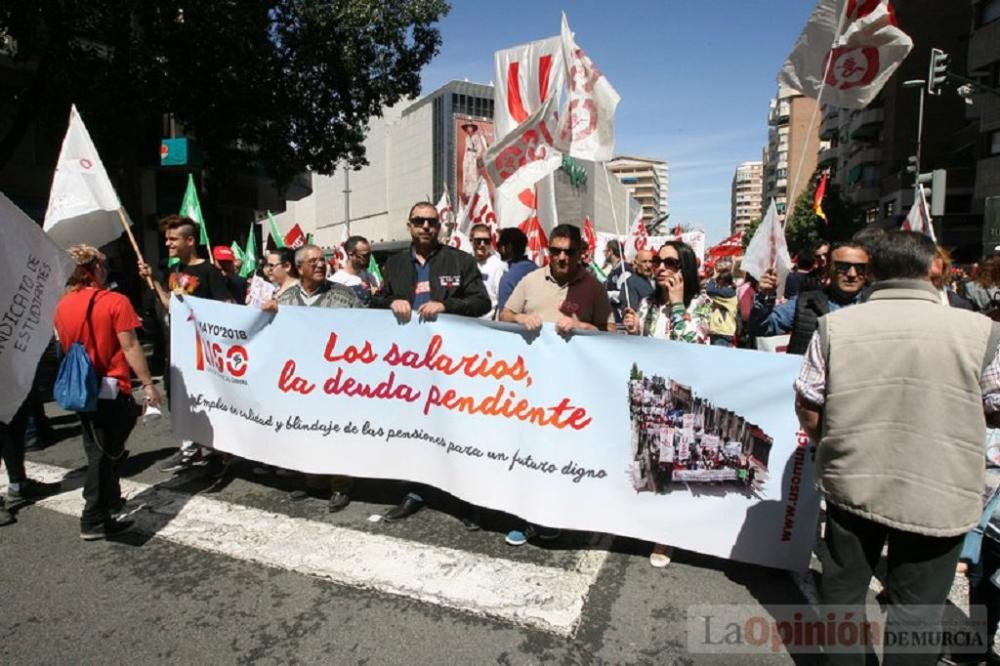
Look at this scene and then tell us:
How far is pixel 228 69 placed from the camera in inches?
503

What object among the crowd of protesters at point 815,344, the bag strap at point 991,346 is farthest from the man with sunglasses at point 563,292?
the bag strap at point 991,346

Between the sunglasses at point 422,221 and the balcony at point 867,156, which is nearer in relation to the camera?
the sunglasses at point 422,221

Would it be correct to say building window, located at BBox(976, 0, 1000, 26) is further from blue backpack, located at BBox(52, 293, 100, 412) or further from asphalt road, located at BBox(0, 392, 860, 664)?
blue backpack, located at BBox(52, 293, 100, 412)

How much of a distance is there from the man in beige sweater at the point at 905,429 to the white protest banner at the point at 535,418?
3.18 feet

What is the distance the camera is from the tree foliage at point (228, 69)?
1140 centimetres

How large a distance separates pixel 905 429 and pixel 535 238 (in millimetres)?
6961

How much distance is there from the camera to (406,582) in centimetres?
319

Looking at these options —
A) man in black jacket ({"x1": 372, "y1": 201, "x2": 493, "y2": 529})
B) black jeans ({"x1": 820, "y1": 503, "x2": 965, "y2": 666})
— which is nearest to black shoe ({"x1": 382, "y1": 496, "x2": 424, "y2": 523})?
man in black jacket ({"x1": 372, "y1": 201, "x2": 493, "y2": 529})

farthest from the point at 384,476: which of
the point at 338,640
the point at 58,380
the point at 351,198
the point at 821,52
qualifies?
the point at 351,198

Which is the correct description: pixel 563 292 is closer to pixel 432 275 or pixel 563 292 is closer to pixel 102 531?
pixel 432 275

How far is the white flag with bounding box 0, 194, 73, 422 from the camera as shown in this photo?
11.0 feet

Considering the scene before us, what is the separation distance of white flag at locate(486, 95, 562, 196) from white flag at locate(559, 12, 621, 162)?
0.17 m

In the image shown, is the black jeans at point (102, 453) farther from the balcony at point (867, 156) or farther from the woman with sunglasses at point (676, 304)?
the balcony at point (867, 156)

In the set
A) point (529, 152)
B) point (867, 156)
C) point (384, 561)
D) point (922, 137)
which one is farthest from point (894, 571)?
point (867, 156)
